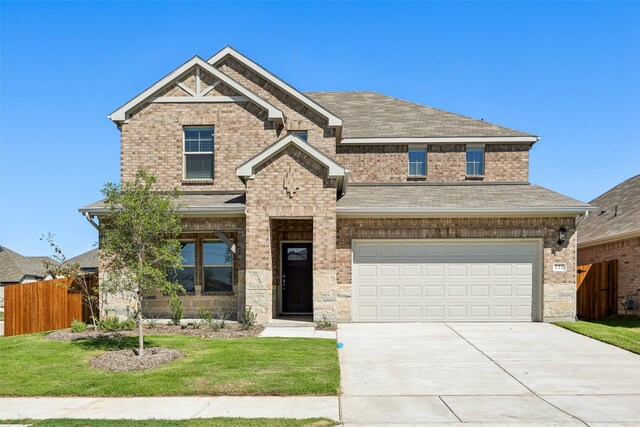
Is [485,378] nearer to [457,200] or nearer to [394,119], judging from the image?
[457,200]

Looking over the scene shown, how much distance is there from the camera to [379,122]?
22.3 metres

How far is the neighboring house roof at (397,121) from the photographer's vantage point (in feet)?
68.3

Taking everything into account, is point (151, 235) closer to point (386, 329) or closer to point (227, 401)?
point (227, 401)

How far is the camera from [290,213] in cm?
1602

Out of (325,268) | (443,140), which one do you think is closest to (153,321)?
(325,268)

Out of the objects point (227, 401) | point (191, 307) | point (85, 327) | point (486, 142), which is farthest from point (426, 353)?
point (486, 142)

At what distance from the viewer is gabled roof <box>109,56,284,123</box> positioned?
1836 cm

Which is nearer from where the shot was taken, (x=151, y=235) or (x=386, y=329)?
(x=151, y=235)

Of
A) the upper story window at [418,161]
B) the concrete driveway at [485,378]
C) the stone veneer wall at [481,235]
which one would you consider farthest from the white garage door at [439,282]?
the upper story window at [418,161]

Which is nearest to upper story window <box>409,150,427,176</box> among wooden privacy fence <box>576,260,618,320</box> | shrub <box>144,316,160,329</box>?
wooden privacy fence <box>576,260,618,320</box>

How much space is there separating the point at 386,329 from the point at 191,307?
6.52m

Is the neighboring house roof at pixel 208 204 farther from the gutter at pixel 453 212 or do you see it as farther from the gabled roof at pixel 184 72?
the gutter at pixel 453 212

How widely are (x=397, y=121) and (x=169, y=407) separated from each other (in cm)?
1681

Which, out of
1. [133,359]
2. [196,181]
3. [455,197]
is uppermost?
[196,181]
